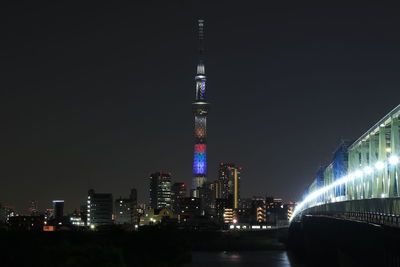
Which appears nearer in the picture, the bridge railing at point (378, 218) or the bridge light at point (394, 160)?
the bridge railing at point (378, 218)

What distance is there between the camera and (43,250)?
60.8m

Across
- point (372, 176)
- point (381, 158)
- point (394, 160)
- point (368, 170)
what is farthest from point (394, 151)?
point (368, 170)

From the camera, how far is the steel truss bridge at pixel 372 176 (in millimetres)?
36844

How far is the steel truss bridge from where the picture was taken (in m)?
36.8

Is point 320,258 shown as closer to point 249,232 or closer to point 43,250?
point 43,250

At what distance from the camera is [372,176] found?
48.3m

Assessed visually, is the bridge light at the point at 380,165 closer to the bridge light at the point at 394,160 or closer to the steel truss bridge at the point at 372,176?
the steel truss bridge at the point at 372,176

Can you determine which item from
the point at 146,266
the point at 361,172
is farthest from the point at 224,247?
the point at 361,172

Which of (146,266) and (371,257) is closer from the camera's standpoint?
(371,257)

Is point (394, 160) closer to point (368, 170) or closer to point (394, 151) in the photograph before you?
point (394, 151)

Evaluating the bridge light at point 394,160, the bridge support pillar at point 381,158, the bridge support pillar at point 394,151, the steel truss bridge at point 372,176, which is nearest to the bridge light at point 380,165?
the steel truss bridge at point 372,176

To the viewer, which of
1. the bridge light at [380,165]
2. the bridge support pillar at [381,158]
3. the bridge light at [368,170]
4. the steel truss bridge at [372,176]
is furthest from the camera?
the bridge light at [368,170]

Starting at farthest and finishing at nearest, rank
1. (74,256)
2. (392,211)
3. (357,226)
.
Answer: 1. (74,256)
2. (357,226)
3. (392,211)

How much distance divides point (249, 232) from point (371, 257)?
157009 mm
